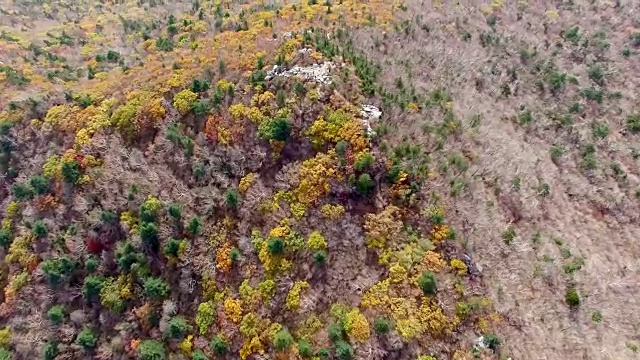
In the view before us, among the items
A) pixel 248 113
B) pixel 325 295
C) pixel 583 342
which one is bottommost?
pixel 583 342

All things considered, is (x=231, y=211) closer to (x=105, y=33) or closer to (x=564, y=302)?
(x=564, y=302)

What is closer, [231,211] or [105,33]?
[231,211]

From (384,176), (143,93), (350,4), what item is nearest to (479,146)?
(384,176)

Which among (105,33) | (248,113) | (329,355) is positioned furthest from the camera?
(105,33)

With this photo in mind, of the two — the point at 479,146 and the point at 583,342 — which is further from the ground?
the point at 479,146

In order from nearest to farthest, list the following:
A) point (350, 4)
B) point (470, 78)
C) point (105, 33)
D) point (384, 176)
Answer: point (384, 176) → point (470, 78) → point (350, 4) → point (105, 33)

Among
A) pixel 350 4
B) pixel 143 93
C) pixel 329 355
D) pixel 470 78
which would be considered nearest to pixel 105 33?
pixel 143 93
